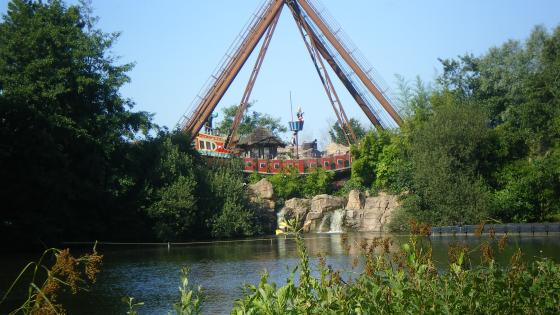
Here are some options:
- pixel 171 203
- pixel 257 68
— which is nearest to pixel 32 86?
pixel 171 203

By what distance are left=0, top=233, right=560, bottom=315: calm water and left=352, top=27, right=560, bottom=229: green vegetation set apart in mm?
4151

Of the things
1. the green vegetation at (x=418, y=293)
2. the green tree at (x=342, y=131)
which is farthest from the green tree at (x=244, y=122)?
the green vegetation at (x=418, y=293)

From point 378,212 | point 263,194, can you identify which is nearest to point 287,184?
point 263,194

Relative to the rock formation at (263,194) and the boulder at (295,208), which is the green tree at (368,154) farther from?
the rock formation at (263,194)

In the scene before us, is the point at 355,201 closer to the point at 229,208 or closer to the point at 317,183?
the point at 317,183

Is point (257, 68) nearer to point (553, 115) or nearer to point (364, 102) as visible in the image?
point (364, 102)

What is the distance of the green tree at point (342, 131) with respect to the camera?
70250mm

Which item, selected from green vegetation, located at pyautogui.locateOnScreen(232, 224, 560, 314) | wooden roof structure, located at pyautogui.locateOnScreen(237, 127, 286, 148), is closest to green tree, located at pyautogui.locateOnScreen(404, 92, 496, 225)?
wooden roof structure, located at pyautogui.locateOnScreen(237, 127, 286, 148)

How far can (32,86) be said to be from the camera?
3044 cm

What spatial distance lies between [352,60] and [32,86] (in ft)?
63.6

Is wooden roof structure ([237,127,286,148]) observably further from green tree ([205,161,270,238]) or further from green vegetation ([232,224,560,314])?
green vegetation ([232,224,560,314])

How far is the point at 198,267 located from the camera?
22.1m

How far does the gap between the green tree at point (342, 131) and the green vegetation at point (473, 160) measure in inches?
1007

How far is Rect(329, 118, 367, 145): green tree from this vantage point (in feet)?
230
